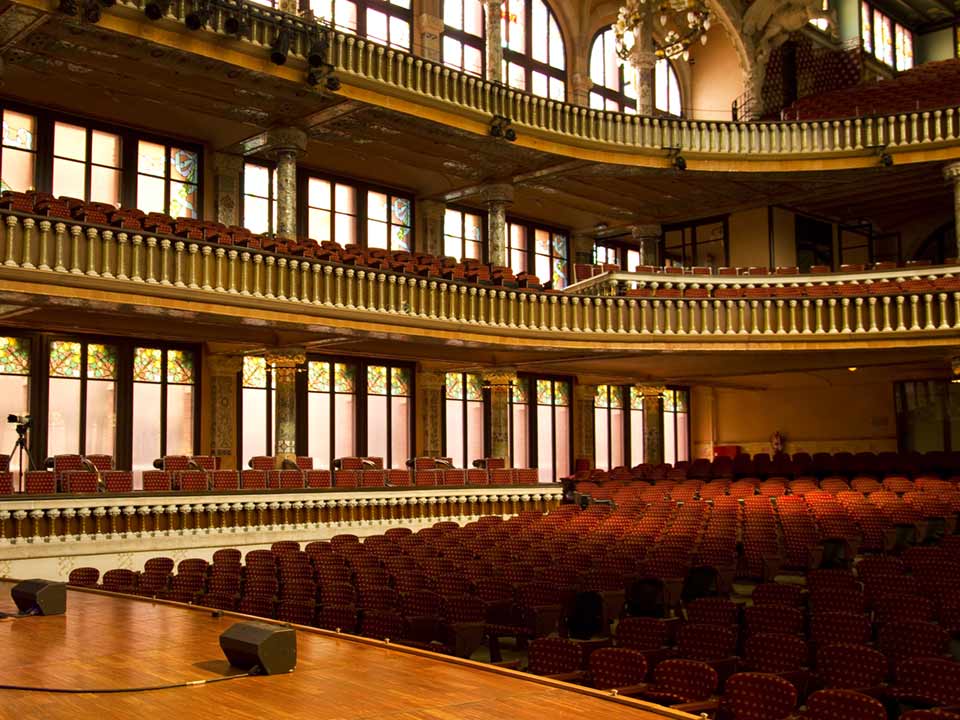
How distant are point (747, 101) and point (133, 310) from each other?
1739cm

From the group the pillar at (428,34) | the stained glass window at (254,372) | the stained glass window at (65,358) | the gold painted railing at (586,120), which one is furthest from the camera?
the pillar at (428,34)

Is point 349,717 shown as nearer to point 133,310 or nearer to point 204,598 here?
point 204,598

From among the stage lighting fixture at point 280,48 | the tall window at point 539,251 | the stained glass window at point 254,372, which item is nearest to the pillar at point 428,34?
the tall window at point 539,251

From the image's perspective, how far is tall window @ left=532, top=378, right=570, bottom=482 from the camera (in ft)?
78.7

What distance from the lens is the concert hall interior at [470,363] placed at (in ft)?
19.9

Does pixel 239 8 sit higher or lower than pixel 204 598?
higher

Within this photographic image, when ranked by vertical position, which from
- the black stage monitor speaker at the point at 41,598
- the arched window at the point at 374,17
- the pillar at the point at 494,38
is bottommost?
the black stage monitor speaker at the point at 41,598

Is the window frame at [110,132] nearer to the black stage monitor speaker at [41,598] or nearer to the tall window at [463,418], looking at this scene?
the tall window at [463,418]

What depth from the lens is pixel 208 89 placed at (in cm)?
1524

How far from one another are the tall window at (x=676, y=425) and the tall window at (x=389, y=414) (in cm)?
890

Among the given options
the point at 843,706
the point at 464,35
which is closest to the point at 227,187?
the point at 464,35

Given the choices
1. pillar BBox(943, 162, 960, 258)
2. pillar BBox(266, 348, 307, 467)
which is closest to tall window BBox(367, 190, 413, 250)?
pillar BBox(266, 348, 307, 467)

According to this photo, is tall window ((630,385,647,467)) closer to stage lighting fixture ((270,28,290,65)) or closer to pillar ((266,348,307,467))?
pillar ((266,348,307,467))

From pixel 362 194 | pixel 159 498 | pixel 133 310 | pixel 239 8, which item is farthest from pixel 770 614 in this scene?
pixel 362 194
